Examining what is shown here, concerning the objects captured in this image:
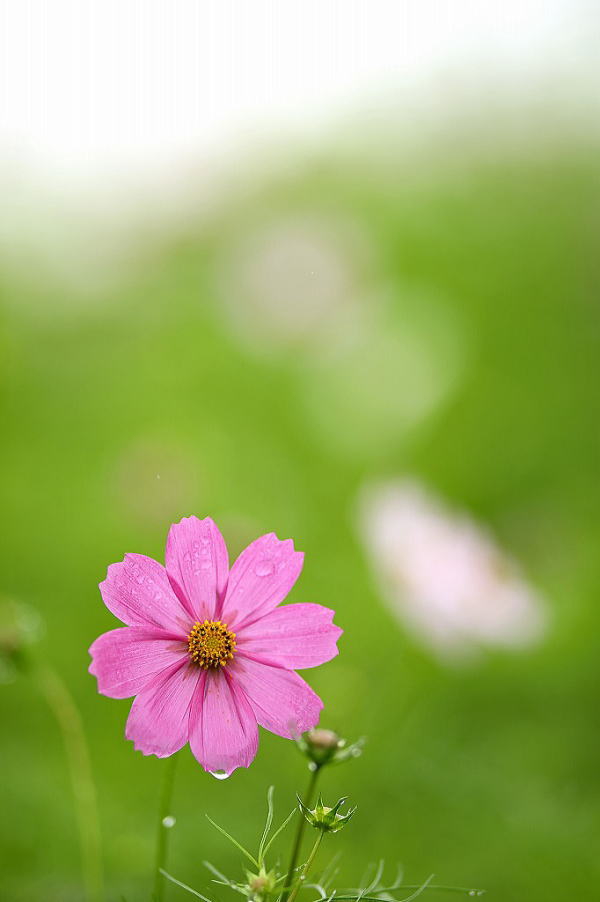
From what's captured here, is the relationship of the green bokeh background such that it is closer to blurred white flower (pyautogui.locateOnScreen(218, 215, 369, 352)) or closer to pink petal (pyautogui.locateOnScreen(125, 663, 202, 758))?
blurred white flower (pyautogui.locateOnScreen(218, 215, 369, 352))

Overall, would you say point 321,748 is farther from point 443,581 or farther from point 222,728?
point 443,581

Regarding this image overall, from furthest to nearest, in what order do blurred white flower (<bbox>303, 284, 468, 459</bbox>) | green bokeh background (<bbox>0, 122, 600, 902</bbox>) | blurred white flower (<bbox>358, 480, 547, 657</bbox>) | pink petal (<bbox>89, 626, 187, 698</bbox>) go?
blurred white flower (<bbox>303, 284, 468, 459</bbox>), blurred white flower (<bbox>358, 480, 547, 657</bbox>), green bokeh background (<bbox>0, 122, 600, 902</bbox>), pink petal (<bbox>89, 626, 187, 698</bbox>)

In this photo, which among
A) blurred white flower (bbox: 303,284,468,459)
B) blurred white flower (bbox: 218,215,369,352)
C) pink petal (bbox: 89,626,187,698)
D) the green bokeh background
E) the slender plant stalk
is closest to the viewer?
pink petal (bbox: 89,626,187,698)

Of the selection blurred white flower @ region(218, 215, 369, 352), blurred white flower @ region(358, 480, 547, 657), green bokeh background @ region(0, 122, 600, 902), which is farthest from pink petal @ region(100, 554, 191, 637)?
blurred white flower @ region(218, 215, 369, 352)

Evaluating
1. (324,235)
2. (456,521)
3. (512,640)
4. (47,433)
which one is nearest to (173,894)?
(512,640)

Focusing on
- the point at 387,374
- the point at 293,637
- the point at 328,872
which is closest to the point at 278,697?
the point at 293,637

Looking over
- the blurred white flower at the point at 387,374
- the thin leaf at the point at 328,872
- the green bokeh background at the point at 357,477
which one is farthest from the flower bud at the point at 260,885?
the blurred white flower at the point at 387,374

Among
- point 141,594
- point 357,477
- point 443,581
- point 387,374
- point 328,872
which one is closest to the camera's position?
point 141,594
